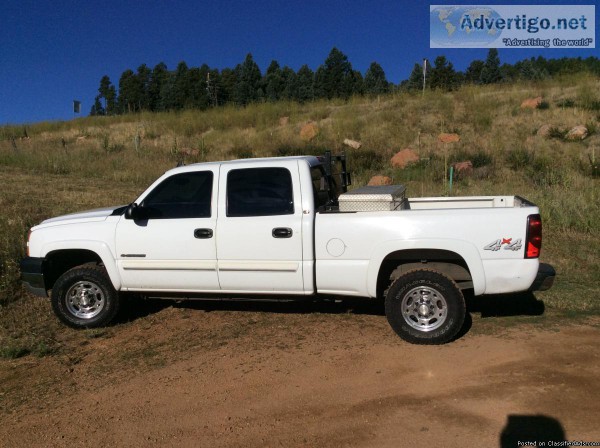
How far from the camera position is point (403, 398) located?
14.6ft

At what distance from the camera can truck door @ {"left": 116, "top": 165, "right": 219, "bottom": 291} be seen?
602cm

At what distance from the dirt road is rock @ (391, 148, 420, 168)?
13.3m

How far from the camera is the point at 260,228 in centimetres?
582

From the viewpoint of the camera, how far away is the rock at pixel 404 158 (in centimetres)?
1920

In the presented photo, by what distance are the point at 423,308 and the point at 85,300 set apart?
3771 mm

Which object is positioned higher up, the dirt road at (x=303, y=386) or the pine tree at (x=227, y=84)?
the pine tree at (x=227, y=84)

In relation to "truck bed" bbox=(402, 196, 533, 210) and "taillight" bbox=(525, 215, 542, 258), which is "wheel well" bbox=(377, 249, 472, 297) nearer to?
"taillight" bbox=(525, 215, 542, 258)

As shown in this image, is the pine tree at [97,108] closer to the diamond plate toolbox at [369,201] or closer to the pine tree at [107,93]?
the pine tree at [107,93]

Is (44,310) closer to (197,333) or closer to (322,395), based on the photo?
(197,333)

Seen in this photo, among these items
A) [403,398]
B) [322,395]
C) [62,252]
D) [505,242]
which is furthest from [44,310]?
[505,242]

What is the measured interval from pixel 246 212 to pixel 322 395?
7.10 feet

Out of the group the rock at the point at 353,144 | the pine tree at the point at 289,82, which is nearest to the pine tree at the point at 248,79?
the pine tree at the point at 289,82

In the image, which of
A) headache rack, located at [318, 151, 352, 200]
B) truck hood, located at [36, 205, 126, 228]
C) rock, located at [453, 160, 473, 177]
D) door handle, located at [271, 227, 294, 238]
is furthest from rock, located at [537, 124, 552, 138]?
truck hood, located at [36, 205, 126, 228]

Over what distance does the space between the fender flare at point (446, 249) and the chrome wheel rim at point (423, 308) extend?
39 centimetres
